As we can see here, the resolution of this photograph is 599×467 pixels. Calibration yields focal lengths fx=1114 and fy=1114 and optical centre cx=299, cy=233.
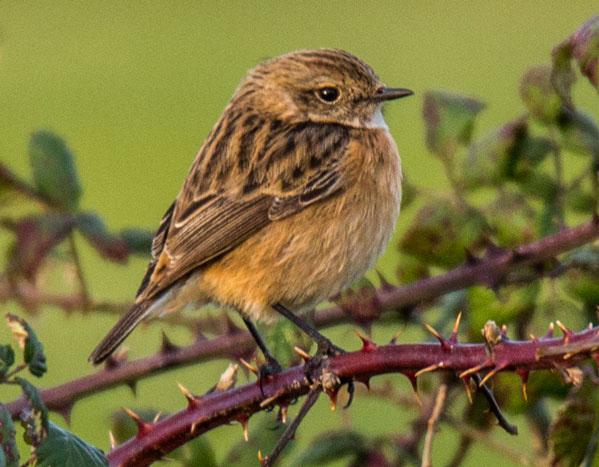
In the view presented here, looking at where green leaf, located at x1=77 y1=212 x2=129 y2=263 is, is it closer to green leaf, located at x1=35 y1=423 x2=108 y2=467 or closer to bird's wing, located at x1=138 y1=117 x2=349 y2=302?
bird's wing, located at x1=138 y1=117 x2=349 y2=302

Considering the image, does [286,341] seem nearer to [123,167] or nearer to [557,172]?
[557,172]

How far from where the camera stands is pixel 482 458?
6805 millimetres

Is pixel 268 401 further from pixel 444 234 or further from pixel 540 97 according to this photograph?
pixel 540 97

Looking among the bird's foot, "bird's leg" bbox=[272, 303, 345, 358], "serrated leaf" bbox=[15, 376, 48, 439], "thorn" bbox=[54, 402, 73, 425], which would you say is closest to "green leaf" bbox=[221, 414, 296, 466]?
the bird's foot

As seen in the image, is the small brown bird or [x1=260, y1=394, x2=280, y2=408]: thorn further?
the small brown bird

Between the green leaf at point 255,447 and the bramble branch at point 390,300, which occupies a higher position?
the bramble branch at point 390,300

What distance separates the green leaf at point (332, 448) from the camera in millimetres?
3416

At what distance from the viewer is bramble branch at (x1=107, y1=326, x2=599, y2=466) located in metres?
2.48

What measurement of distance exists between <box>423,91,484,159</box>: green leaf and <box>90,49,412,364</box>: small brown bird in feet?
1.24

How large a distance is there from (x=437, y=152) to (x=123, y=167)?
26.8 ft

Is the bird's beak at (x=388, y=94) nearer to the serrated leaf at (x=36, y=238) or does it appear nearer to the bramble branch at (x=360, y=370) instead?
the serrated leaf at (x=36, y=238)

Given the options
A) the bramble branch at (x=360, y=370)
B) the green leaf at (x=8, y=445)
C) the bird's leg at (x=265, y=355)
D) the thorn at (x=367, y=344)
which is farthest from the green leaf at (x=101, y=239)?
the green leaf at (x=8, y=445)

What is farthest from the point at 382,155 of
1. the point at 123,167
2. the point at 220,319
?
the point at 123,167

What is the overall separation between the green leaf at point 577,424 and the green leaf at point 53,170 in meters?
1.84
